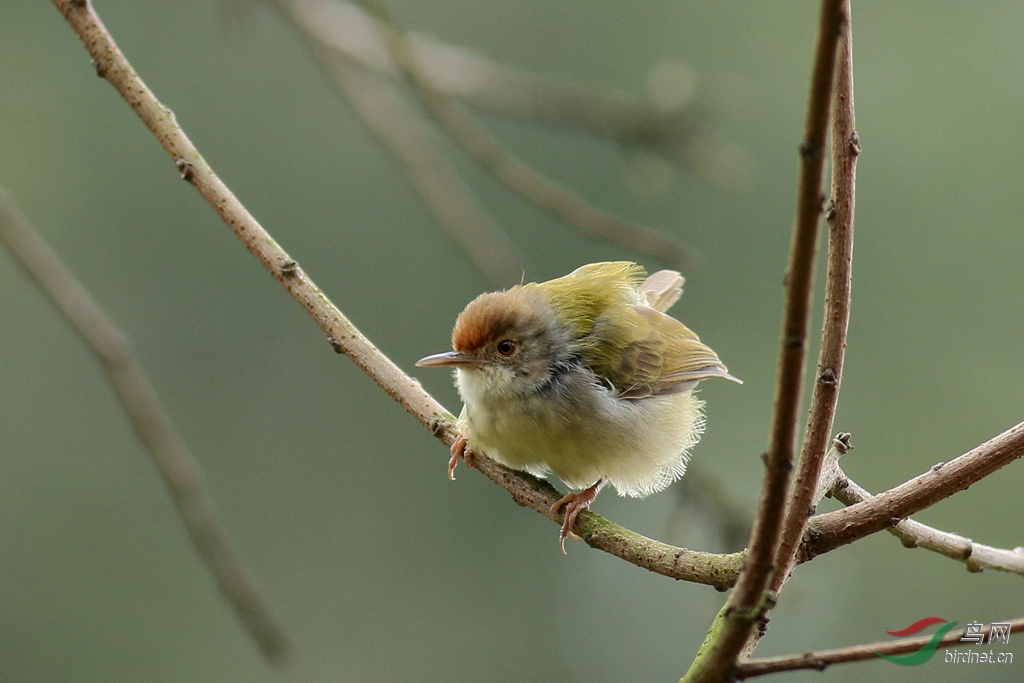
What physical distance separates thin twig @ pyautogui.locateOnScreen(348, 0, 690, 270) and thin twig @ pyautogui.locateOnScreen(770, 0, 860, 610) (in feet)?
5.38

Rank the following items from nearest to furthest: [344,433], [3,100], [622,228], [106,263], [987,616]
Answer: [622,228] < [3,100] < [987,616] < [106,263] < [344,433]

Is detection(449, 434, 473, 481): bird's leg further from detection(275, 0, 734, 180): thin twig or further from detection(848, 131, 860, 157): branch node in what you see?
detection(275, 0, 734, 180): thin twig

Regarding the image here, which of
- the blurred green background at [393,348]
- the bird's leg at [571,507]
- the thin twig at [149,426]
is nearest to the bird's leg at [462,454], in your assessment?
the bird's leg at [571,507]

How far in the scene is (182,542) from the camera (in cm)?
1118

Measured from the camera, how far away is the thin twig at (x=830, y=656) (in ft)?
4.94

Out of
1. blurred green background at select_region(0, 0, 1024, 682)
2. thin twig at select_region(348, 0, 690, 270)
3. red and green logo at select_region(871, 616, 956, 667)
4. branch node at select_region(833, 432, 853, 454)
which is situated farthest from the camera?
blurred green background at select_region(0, 0, 1024, 682)

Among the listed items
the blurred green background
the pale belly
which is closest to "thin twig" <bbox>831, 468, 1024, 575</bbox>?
the pale belly

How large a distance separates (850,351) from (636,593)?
3729 millimetres

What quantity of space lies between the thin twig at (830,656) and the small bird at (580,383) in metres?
1.47

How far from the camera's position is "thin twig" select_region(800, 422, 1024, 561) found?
1.98 m

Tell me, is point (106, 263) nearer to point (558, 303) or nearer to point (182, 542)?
point (182, 542)

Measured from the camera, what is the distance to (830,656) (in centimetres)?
152

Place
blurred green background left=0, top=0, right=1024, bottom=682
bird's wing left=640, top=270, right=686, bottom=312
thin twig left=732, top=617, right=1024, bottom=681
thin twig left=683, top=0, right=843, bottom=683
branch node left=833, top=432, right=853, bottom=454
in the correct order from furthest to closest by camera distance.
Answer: blurred green background left=0, top=0, right=1024, bottom=682, bird's wing left=640, top=270, right=686, bottom=312, branch node left=833, top=432, right=853, bottom=454, thin twig left=732, top=617, right=1024, bottom=681, thin twig left=683, top=0, right=843, bottom=683

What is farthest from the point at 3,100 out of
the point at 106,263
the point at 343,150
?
the point at 343,150
